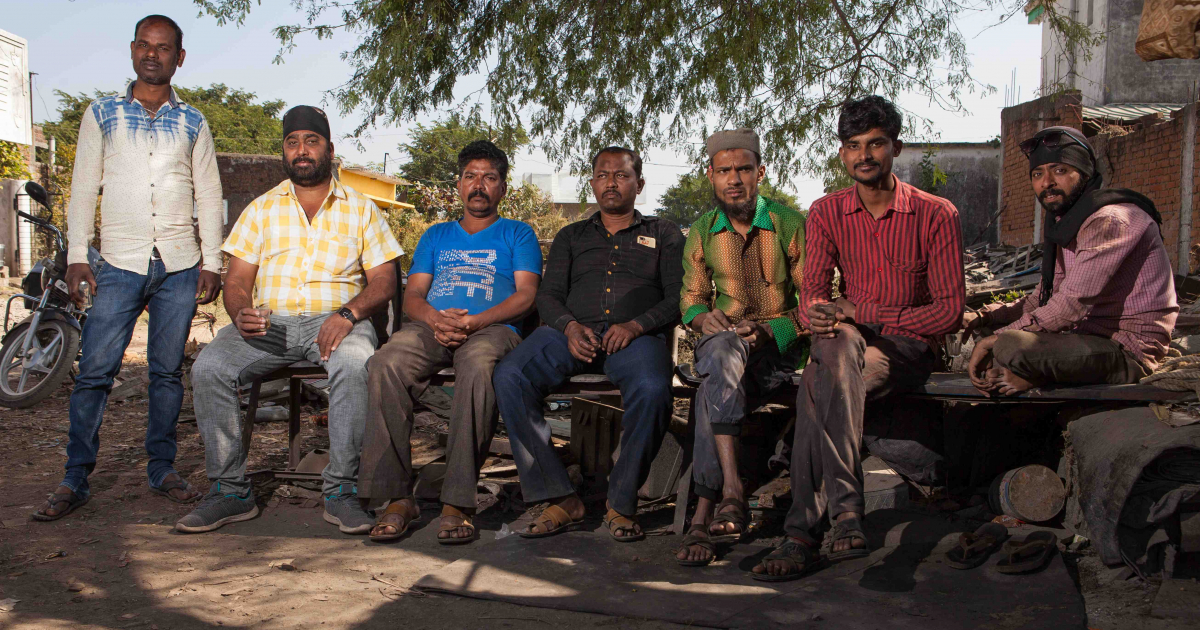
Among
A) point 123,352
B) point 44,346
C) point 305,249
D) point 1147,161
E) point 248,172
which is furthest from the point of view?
point 248,172

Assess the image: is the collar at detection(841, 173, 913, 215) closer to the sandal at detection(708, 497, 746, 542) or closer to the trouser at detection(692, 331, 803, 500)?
the trouser at detection(692, 331, 803, 500)

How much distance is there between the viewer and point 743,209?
4.16 meters

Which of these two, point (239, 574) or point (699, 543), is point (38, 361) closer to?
point (239, 574)

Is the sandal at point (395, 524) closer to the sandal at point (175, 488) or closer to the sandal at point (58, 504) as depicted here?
the sandal at point (175, 488)

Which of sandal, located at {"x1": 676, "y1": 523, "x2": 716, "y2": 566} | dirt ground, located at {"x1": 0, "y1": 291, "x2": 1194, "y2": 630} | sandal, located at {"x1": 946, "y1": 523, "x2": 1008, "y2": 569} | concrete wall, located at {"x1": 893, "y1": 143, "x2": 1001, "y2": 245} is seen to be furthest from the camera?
concrete wall, located at {"x1": 893, "y1": 143, "x2": 1001, "y2": 245}

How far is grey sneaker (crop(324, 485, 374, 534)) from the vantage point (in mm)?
3867

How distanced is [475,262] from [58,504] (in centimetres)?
222

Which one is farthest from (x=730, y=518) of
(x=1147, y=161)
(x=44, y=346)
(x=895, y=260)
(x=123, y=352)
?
(x=1147, y=161)

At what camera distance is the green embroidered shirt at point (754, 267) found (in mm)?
4172

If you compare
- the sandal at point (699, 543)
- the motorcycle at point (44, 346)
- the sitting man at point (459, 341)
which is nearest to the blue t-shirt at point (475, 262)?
the sitting man at point (459, 341)

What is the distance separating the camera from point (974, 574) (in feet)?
10.5

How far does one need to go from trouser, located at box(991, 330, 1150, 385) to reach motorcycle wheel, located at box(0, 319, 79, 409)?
21.3 feet

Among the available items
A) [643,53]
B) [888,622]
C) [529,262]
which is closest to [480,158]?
[529,262]

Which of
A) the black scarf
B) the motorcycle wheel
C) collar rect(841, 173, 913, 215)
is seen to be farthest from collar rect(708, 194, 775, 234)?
the motorcycle wheel
